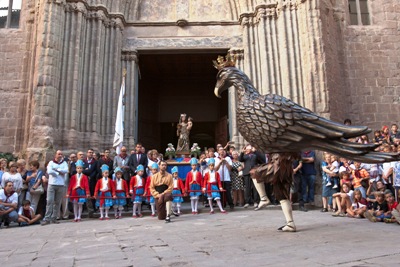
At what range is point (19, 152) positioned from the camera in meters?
10.9

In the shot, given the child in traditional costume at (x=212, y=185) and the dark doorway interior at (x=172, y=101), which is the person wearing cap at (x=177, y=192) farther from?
the dark doorway interior at (x=172, y=101)

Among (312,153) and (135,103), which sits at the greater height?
(135,103)

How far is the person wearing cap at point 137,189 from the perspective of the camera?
8133 mm

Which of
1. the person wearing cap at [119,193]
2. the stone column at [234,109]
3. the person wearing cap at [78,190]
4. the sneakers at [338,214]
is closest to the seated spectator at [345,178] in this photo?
the sneakers at [338,214]

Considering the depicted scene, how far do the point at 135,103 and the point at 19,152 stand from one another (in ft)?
13.9

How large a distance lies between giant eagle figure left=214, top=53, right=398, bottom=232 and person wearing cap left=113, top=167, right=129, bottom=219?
169 inches

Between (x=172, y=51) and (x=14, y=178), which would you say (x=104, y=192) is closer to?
(x=14, y=178)

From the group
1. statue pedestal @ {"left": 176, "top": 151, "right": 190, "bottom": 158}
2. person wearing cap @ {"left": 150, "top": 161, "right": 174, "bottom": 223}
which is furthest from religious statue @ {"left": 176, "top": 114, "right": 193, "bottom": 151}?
person wearing cap @ {"left": 150, "top": 161, "right": 174, "bottom": 223}

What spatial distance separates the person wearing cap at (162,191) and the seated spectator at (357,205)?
12.7ft

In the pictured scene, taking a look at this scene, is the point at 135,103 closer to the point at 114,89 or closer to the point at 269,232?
the point at 114,89

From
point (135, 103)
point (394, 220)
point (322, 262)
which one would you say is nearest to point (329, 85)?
point (394, 220)

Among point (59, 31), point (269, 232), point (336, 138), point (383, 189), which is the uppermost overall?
point (59, 31)

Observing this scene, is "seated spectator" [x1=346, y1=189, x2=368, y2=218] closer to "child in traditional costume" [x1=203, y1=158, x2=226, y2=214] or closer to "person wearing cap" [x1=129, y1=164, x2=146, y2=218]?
"child in traditional costume" [x1=203, y1=158, x2=226, y2=214]

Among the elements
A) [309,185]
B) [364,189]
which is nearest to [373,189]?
[364,189]
